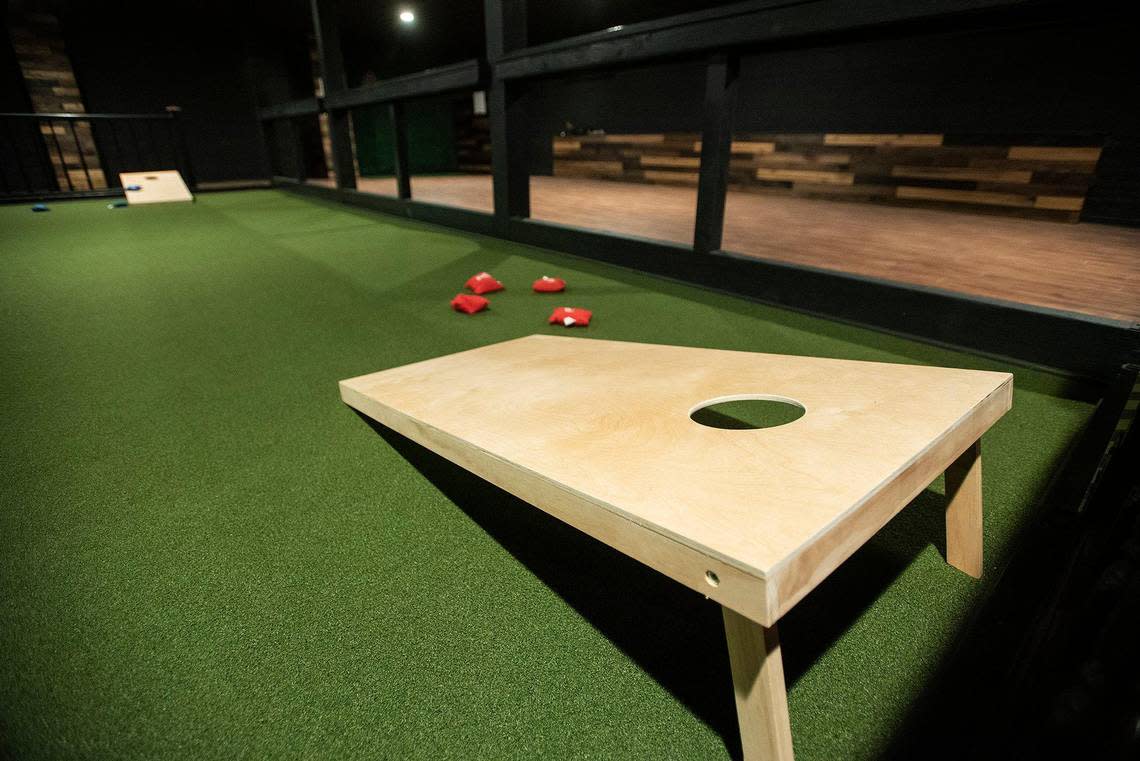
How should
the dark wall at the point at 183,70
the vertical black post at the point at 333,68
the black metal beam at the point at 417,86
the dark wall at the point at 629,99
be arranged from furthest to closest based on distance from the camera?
1. the dark wall at the point at 183,70
2. the vertical black post at the point at 333,68
3. the black metal beam at the point at 417,86
4. the dark wall at the point at 629,99

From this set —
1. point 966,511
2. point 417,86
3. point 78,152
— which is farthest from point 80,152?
point 966,511

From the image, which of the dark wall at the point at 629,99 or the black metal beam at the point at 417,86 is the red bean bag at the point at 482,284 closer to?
the dark wall at the point at 629,99

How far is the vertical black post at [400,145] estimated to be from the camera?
4.27 m

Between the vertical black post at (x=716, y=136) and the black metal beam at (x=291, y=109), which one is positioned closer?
the vertical black post at (x=716, y=136)

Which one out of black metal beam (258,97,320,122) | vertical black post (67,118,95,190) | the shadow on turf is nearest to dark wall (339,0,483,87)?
black metal beam (258,97,320,122)

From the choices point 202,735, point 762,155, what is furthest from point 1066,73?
point 762,155

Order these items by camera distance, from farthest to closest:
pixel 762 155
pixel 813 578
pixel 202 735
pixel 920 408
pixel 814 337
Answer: pixel 762 155 → pixel 814 337 → pixel 920 408 → pixel 202 735 → pixel 813 578

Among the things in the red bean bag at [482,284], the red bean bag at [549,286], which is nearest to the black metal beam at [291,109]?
the red bean bag at [482,284]

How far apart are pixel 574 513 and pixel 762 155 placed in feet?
21.2

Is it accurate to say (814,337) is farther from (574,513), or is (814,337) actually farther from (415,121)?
(415,121)

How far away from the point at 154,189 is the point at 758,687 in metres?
7.52

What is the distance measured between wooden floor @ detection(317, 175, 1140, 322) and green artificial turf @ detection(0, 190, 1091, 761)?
2.88ft

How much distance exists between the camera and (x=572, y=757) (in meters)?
0.60

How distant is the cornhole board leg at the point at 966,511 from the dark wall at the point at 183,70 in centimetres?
887
